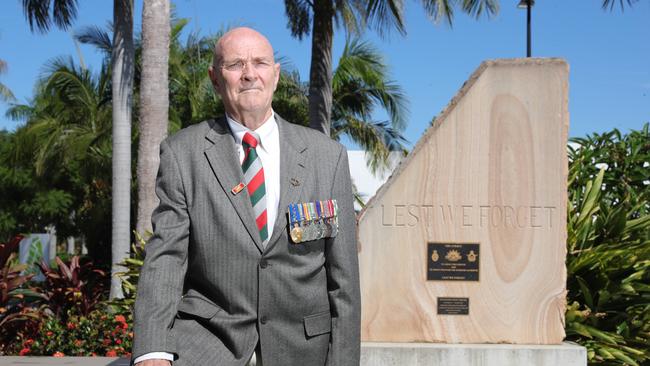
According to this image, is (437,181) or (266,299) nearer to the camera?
(266,299)

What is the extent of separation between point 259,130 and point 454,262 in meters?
2.63

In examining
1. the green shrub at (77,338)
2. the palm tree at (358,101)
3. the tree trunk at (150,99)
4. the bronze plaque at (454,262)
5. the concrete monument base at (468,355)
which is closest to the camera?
the concrete monument base at (468,355)

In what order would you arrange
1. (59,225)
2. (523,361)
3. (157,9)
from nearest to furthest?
(523,361)
(157,9)
(59,225)

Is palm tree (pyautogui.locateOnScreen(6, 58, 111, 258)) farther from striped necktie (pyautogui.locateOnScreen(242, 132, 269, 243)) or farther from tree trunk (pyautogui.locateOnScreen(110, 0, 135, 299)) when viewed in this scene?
striped necktie (pyautogui.locateOnScreen(242, 132, 269, 243))

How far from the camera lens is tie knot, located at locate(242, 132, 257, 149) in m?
2.32

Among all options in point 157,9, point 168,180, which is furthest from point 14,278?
point 168,180

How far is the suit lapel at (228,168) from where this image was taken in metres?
2.24

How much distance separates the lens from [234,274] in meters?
2.23

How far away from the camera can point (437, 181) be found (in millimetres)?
4668

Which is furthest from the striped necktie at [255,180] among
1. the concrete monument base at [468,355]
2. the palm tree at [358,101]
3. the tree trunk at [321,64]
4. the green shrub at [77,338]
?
the palm tree at [358,101]

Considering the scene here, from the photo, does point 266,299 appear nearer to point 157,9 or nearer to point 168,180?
point 168,180

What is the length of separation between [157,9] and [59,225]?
62.8 ft

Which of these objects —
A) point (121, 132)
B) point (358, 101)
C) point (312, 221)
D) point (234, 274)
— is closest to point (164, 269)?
point (234, 274)

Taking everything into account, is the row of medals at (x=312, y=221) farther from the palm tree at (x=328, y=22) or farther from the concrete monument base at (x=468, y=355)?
the palm tree at (x=328, y=22)
